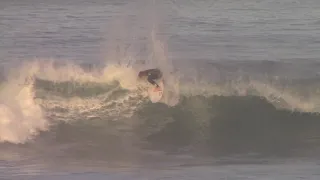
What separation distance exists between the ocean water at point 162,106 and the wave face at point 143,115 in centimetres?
2

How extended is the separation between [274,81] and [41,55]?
6.73 metres

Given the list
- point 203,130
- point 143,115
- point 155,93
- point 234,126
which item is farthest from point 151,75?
point 234,126

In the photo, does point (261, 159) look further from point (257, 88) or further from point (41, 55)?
point (41, 55)

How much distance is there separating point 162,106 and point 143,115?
0.48 meters

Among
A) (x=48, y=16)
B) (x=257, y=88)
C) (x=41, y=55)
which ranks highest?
(x=48, y=16)

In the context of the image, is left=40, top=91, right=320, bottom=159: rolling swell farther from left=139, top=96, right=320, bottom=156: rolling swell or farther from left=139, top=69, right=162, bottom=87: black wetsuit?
left=139, top=69, right=162, bottom=87: black wetsuit

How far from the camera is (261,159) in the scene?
13039 millimetres

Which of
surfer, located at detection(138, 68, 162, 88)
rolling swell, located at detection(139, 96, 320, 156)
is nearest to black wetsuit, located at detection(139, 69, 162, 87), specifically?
surfer, located at detection(138, 68, 162, 88)

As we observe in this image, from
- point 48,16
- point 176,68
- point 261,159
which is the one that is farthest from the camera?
point 48,16

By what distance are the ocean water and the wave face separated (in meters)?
0.02

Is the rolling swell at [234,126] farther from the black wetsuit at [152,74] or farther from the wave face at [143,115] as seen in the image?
the black wetsuit at [152,74]

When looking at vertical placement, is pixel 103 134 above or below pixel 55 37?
below

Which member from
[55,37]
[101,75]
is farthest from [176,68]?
[55,37]

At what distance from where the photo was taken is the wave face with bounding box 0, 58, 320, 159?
46.5ft
